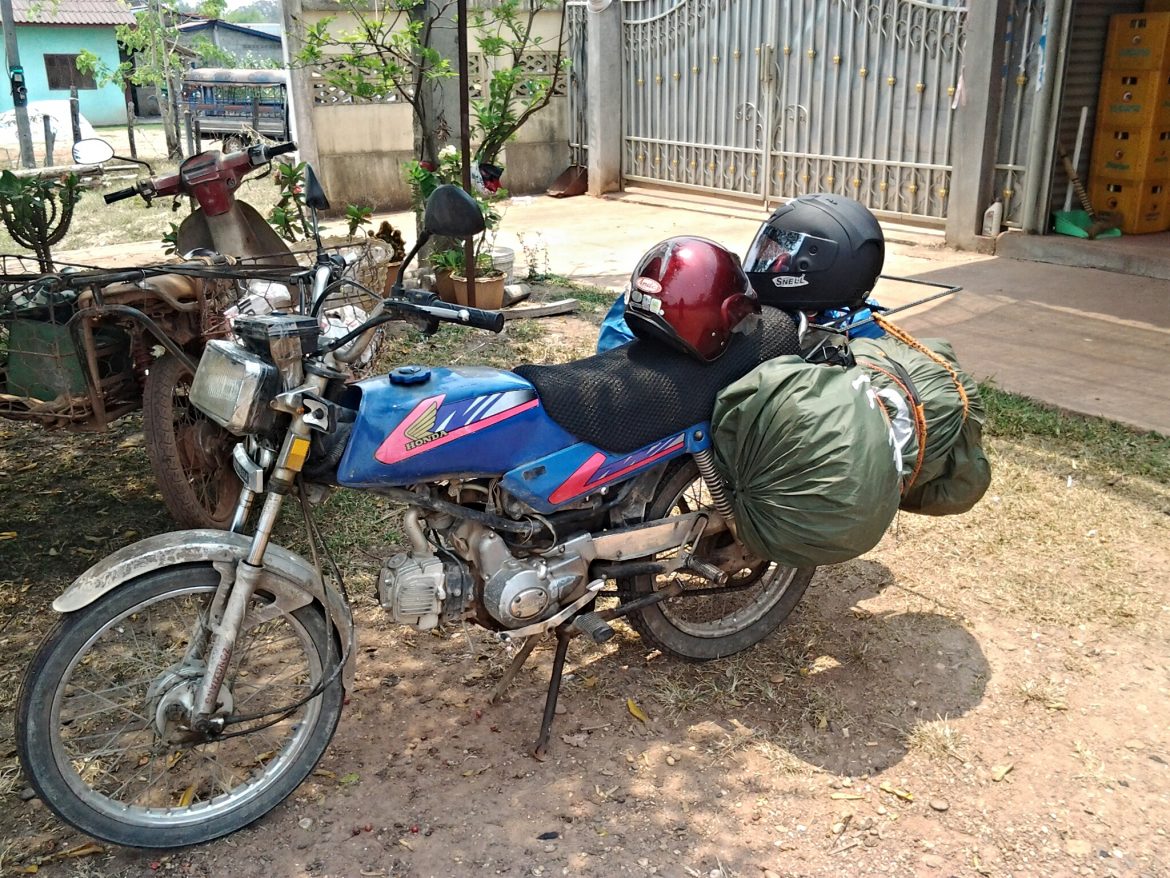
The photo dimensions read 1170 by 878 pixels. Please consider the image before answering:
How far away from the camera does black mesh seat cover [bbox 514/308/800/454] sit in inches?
113

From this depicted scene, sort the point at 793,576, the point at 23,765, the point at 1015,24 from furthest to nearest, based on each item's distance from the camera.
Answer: the point at 1015,24, the point at 793,576, the point at 23,765

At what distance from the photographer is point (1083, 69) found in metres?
8.05

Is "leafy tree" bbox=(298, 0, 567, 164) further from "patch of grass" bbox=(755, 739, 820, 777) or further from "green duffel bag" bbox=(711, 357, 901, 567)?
"patch of grass" bbox=(755, 739, 820, 777)

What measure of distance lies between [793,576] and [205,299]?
236cm

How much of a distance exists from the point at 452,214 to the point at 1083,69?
23.5ft

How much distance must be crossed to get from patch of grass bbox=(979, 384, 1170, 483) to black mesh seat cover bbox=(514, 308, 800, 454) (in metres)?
2.33

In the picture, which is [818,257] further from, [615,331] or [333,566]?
[333,566]

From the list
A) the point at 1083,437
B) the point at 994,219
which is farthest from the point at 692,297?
the point at 994,219

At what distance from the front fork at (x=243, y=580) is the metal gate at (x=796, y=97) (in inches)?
299

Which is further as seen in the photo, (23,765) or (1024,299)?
(1024,299)

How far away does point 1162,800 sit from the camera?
279 centimetres

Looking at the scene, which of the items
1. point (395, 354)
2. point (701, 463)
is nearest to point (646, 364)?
point (701, 463)

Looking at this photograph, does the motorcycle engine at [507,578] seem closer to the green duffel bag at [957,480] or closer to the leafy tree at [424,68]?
the green duffel bag at [957,480]

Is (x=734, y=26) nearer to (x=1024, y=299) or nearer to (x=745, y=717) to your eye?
(x=1024, y=299)
